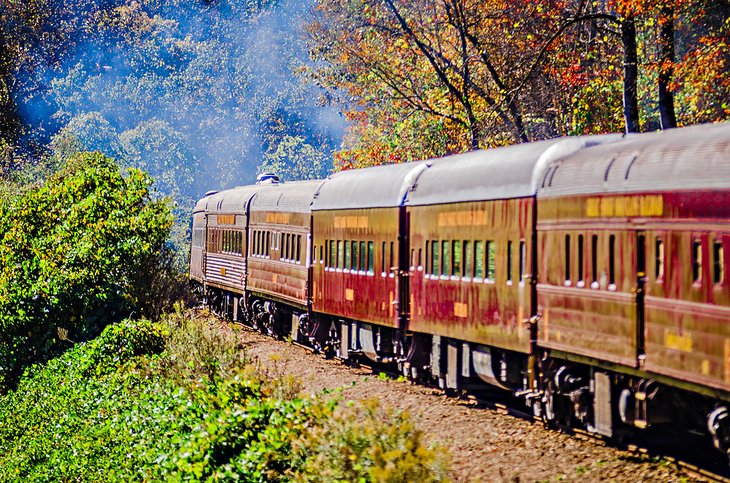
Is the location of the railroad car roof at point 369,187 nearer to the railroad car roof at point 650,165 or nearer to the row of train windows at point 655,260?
the railroad car roof at point 650,165

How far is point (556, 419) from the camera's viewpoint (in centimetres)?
1334

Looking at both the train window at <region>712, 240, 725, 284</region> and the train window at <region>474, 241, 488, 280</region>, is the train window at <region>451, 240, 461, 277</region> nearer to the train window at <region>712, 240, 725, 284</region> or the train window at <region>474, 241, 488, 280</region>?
the train window at <region>474, 241, 488, 280</region>

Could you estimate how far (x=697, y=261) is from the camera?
10.4 metres

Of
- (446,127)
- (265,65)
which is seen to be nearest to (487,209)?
(446,127)

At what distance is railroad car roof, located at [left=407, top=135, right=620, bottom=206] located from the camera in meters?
13.8

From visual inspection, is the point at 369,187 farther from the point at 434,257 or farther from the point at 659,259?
the point at 659,259

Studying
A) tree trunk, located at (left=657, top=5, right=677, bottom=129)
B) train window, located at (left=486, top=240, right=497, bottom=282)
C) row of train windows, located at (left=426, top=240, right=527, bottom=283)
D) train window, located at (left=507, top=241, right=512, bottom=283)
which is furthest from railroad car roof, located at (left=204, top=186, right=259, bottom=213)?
train window, located at (left=507, top=241, right=512, bottom=283)

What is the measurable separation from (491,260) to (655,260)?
388 cm

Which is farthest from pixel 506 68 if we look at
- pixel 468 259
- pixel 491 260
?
pixel 491 260

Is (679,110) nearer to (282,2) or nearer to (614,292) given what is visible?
(614,292)

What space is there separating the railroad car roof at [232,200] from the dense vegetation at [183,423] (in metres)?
5.43

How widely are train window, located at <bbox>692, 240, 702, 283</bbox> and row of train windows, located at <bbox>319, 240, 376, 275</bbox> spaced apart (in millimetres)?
9007

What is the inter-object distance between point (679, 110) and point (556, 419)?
29606 millimetres

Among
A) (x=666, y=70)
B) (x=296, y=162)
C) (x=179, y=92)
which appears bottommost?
(x=666, y=70)
